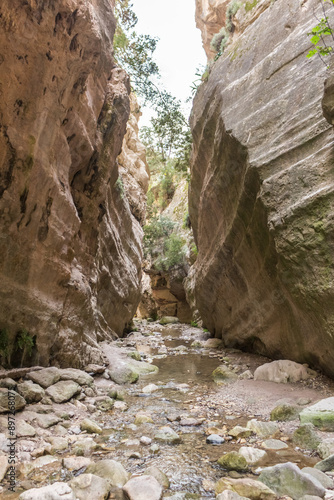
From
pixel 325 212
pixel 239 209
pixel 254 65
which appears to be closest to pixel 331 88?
pixel 325 212

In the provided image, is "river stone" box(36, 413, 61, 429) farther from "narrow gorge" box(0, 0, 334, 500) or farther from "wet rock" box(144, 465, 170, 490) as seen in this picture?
"wet rock" box(144, 465, 170, 490)

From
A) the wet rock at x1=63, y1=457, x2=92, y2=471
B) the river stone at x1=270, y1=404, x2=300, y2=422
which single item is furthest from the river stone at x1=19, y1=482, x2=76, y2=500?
the river stone at x1=270, y1=404, x2=300, y2=422

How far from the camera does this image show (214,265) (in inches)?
456

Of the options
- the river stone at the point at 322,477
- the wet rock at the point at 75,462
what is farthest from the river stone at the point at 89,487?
the river stone at the point at 322,477

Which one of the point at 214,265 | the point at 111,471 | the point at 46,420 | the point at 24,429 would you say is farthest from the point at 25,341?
the point at 214,265

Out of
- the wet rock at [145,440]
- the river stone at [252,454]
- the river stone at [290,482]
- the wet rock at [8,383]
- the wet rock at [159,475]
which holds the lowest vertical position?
the wet rock at [145,440]

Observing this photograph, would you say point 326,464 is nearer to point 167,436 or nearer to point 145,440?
point 167,436

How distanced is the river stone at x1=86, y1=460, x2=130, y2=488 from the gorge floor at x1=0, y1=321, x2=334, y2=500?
5.6 inches

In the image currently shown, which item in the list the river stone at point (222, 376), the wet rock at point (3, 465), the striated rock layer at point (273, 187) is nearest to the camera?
the wet rock at point (3, 465)

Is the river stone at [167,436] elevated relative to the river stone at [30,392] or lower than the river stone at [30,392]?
lower

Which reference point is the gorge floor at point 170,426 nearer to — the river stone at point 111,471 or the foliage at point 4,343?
the river stone at point 111,471

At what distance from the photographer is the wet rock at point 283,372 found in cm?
625

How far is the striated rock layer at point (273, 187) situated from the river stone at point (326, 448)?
2.12 metres

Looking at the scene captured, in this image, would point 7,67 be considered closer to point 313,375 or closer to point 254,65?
point 254,65
